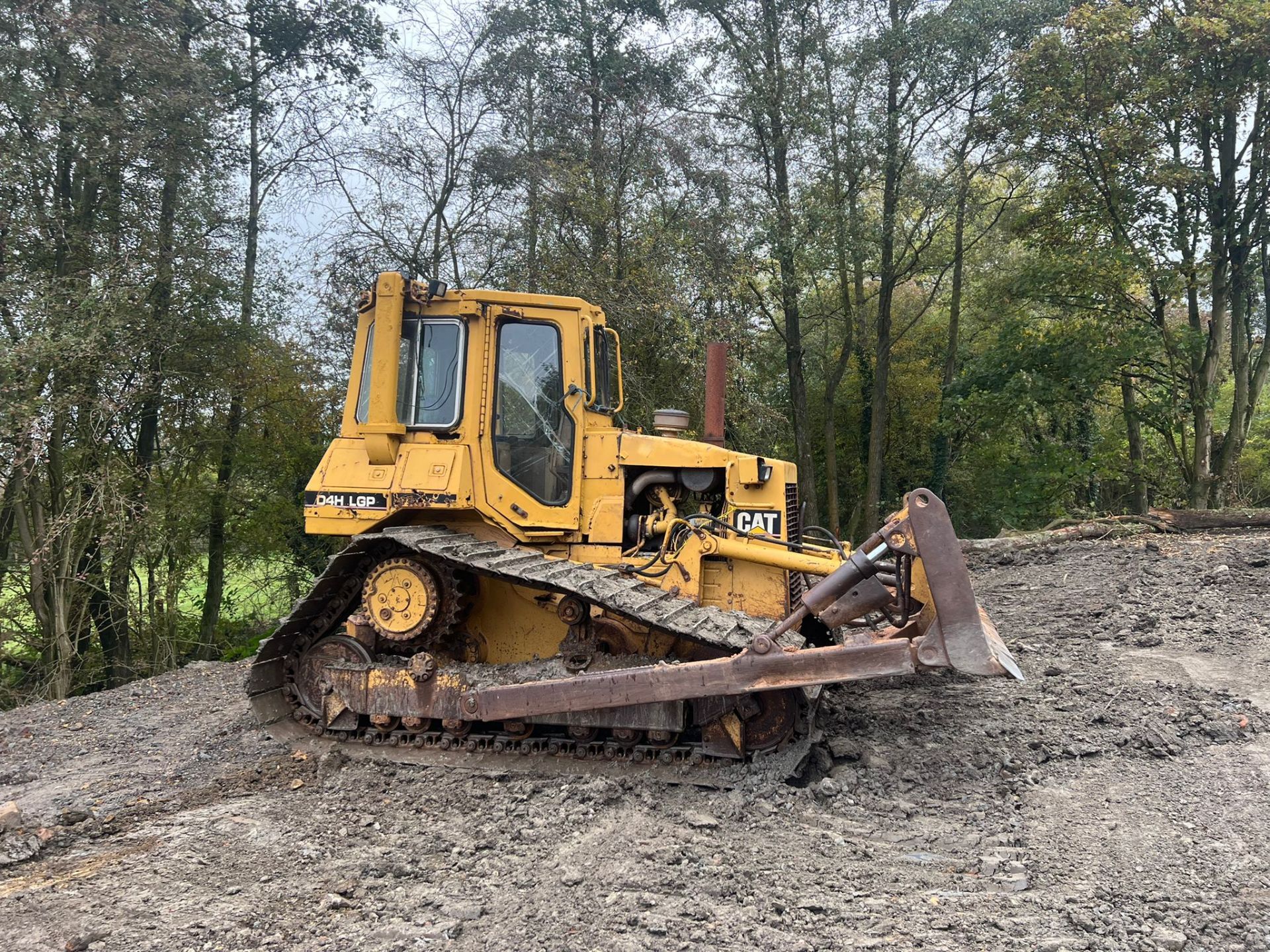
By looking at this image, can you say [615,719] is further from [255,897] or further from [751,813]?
[255,897]

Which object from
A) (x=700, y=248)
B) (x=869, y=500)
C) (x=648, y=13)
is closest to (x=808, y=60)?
(x=648, y=13)

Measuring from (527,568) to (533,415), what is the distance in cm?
112

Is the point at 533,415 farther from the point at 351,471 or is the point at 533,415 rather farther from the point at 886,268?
the point at 886,268

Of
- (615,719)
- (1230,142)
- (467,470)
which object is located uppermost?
(1230,142)

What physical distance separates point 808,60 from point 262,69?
10364 millimetres

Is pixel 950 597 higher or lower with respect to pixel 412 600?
higher

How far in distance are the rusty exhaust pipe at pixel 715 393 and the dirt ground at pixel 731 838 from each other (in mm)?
2053

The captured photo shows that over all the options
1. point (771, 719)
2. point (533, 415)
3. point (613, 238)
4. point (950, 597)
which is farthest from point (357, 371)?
point (613, 238)

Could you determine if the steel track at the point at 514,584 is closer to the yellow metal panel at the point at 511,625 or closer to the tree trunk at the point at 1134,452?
the yellow metal panel at the point at 511,625

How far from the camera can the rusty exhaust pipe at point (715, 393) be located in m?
5.91

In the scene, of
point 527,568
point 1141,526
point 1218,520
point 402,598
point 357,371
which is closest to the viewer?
point 527,568

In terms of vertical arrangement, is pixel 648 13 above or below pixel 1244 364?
above

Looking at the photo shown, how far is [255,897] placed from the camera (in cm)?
336

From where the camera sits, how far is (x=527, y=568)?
471 centimetres
